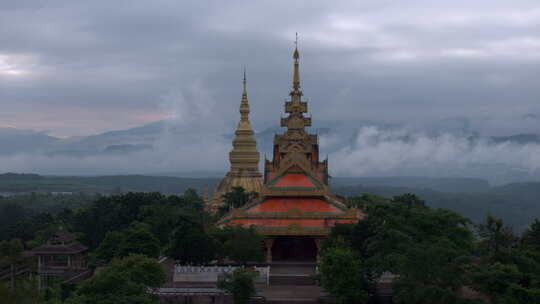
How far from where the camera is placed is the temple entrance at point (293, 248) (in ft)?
164

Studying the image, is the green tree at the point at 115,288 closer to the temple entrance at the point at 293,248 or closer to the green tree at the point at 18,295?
the green tree at the point at 18,295

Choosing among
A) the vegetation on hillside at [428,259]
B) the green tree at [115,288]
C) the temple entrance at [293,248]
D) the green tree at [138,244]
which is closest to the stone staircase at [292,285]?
the vegetation on hillside at [428,259]

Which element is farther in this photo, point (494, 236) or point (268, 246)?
point (268, 246)

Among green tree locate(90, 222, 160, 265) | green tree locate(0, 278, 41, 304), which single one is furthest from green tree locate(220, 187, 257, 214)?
green tree locate(0, 278, 41, 304)

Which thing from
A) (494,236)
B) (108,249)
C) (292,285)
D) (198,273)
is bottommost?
(292,285)

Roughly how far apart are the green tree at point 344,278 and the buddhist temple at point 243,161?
138ft

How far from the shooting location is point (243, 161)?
79.4m

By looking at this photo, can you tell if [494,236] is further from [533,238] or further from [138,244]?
[138,244]

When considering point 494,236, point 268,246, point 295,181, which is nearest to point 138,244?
point 268,246

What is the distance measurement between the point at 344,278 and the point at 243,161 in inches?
1810

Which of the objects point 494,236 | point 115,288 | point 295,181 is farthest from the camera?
point 295,181

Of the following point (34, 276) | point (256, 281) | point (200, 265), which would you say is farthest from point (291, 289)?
point (34, 276)

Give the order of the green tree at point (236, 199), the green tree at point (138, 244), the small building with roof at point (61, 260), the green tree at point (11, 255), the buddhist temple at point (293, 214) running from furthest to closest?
1. the green tree at point (236, 199)
2. the small building with roof at point (61, 260)
3. the buddhist temple at point (293, 214)
4. the green tree at point (11, 255)
5. the green tree at point (138, 244)

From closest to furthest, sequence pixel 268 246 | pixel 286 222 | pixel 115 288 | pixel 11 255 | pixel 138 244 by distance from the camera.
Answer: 1. pixel 115 288
2. pixel 138 244
3. pixel 11 255
4. pixel 268 246
5. pixel 286 222
